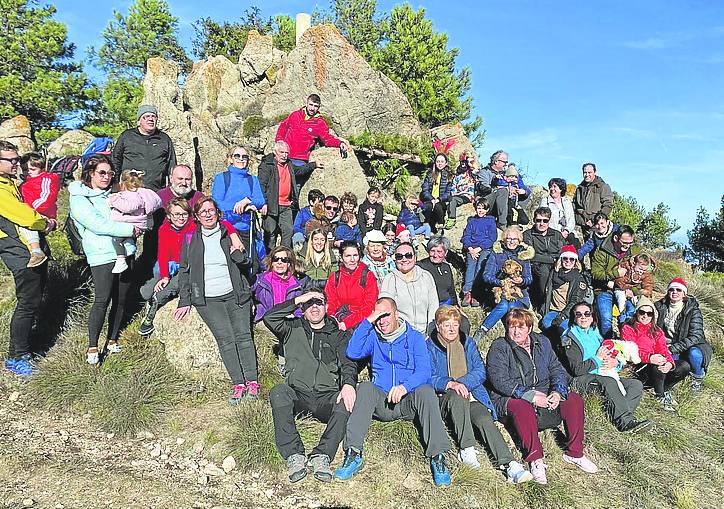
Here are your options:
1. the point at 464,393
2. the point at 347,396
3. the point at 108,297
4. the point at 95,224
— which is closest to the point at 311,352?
the point at 347,396

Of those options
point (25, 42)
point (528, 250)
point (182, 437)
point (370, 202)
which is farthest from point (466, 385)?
point (25, 42)

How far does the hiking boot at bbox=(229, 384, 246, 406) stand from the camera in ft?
18.3

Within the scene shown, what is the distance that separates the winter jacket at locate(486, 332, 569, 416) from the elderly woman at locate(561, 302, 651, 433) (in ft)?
2.44

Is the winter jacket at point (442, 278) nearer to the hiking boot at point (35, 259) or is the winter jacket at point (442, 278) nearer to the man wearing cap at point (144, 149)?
the man wearing cap at point (144, 149)

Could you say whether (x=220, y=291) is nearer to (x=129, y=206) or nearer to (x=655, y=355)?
(x=129, y=206)

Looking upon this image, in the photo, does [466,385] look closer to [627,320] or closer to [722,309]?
[627,320]

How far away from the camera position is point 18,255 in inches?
222

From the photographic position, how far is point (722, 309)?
1016 centimetres

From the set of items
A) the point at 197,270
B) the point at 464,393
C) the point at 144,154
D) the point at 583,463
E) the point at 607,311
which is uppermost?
the point at 144,154

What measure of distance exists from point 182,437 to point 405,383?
2.37m

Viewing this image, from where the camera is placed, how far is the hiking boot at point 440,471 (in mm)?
4703

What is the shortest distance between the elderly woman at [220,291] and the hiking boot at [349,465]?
139cm

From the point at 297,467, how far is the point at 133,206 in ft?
11.3

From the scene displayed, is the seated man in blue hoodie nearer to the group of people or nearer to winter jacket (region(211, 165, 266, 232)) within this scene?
the group of people
